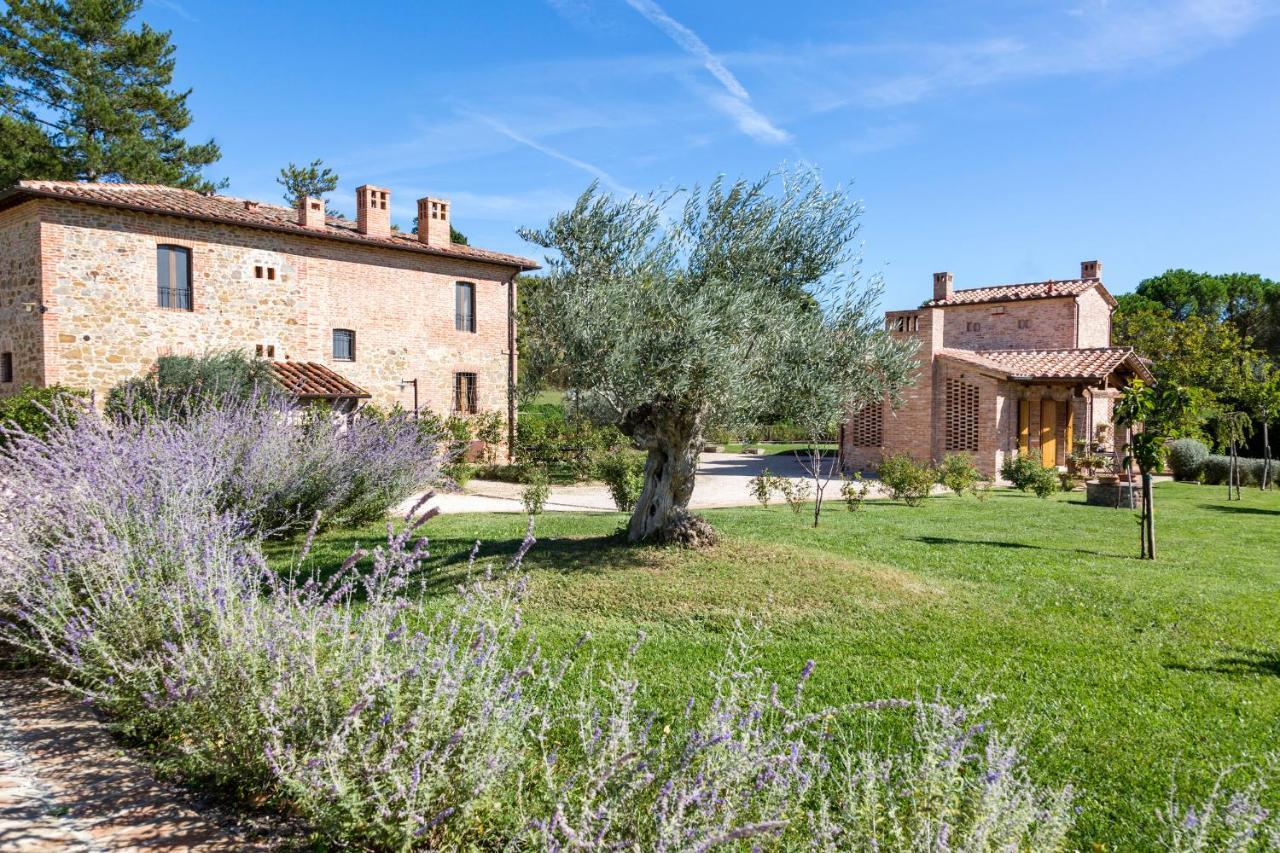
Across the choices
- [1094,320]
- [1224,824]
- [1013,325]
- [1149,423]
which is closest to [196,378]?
[1149,423]

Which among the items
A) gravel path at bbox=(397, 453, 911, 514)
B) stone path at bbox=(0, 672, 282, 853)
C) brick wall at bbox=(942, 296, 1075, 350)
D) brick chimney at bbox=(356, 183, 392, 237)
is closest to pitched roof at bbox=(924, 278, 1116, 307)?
brick wall at bbox=(942, 296, 1075, 350)

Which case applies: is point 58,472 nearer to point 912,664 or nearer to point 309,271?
point 912,664

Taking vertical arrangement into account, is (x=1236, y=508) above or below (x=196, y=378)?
below

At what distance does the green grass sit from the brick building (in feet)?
34.0

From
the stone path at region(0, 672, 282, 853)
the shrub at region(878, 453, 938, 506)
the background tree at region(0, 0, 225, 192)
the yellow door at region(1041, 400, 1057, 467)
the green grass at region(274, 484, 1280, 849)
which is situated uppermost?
the background tree at region(0, 0, 225, 192)

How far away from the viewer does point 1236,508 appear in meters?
15.6

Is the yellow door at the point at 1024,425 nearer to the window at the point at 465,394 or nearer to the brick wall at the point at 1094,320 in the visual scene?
the brick wall at the point at 1094,320

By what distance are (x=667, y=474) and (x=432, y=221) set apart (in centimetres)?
1695

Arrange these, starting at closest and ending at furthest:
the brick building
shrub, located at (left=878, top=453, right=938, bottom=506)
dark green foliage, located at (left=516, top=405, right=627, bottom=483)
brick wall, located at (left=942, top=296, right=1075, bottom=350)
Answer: shrub, located at (left=878, top=453, right=938, bottom=506), the brick building, dark green foliage, located at (left=516, top=405, right=627, bottom=483), brick wall, located at (left=942, top=296, right=1075, bottom=350)

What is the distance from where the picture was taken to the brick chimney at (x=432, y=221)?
22.4 meters

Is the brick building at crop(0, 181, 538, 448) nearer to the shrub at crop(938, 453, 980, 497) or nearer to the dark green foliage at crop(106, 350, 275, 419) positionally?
the dark green foliage at crop(106, 350, 275, 419)

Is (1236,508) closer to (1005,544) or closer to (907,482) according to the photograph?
(907,482)

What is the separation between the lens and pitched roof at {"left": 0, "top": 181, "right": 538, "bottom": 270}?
15867 mm

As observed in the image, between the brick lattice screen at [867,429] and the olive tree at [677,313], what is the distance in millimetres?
15749
